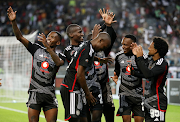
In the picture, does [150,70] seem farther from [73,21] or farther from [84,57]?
[73,21]

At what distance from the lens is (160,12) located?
787 inches

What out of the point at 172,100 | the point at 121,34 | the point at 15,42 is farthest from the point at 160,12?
the point at 15,42

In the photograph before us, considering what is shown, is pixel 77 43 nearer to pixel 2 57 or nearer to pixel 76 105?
pixel 76 105

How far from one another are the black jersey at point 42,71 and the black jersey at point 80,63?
0.46 metres

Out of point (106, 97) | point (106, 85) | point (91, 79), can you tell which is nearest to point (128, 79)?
point (106, 85)

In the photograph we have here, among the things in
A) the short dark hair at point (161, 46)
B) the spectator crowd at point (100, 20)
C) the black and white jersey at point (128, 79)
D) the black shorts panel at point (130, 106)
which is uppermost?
the spectator crowd at point (100, 20)

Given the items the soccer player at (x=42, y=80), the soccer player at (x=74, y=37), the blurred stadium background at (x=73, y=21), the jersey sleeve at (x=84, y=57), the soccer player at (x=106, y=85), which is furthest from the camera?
the blurred stadium background at (x=73, y=21)

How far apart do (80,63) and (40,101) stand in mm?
1190

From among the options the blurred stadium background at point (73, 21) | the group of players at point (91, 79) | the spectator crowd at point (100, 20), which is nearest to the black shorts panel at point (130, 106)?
the group of players at point (91, 79)

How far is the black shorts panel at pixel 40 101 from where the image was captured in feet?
13.9

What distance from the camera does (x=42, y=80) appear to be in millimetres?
4297

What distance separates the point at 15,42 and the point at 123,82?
794 centimetres

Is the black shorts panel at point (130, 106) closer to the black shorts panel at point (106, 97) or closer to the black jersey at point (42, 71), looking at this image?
the black shorts panel at point (106, 97)

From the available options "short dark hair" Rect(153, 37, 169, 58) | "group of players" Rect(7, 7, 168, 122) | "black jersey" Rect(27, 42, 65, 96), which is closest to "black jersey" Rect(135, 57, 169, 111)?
"group of players" Rect(7, 7, 168, 122)
